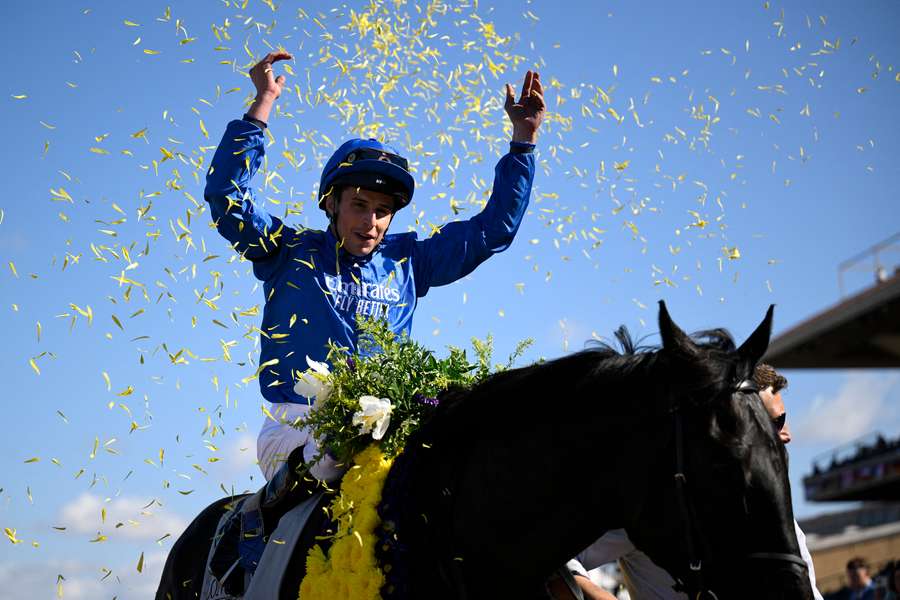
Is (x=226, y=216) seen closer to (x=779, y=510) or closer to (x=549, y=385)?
(x=549, y=385)

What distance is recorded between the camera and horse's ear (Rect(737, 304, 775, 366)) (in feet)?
10.2

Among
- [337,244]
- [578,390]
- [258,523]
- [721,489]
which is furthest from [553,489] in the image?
[337,244]

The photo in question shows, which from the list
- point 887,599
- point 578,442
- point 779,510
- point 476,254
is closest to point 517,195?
point 476,254

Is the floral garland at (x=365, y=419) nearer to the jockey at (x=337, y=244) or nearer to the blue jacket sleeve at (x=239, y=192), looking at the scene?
the jockey at (x=337, y=244)

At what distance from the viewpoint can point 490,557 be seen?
10.6ft

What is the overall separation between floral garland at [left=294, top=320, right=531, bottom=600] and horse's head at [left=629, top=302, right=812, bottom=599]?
3.18 feet

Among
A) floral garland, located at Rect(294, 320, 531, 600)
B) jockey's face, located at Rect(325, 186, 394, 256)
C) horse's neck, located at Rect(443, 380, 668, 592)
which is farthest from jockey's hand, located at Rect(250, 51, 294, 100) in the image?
horse's neck, located at Rect(443, 380, 668, 592)

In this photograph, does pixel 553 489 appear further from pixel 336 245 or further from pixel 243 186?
pixel 243 186

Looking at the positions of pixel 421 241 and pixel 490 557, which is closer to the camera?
pixel 490 557

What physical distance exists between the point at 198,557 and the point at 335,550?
52.5 inches

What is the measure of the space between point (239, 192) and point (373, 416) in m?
1.37

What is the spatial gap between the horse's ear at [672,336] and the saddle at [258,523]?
1509mm

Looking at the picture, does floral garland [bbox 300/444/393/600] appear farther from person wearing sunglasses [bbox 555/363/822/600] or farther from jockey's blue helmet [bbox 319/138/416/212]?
jockey's blue helmet [bbox 319/138/416/212]

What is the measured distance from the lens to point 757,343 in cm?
312
